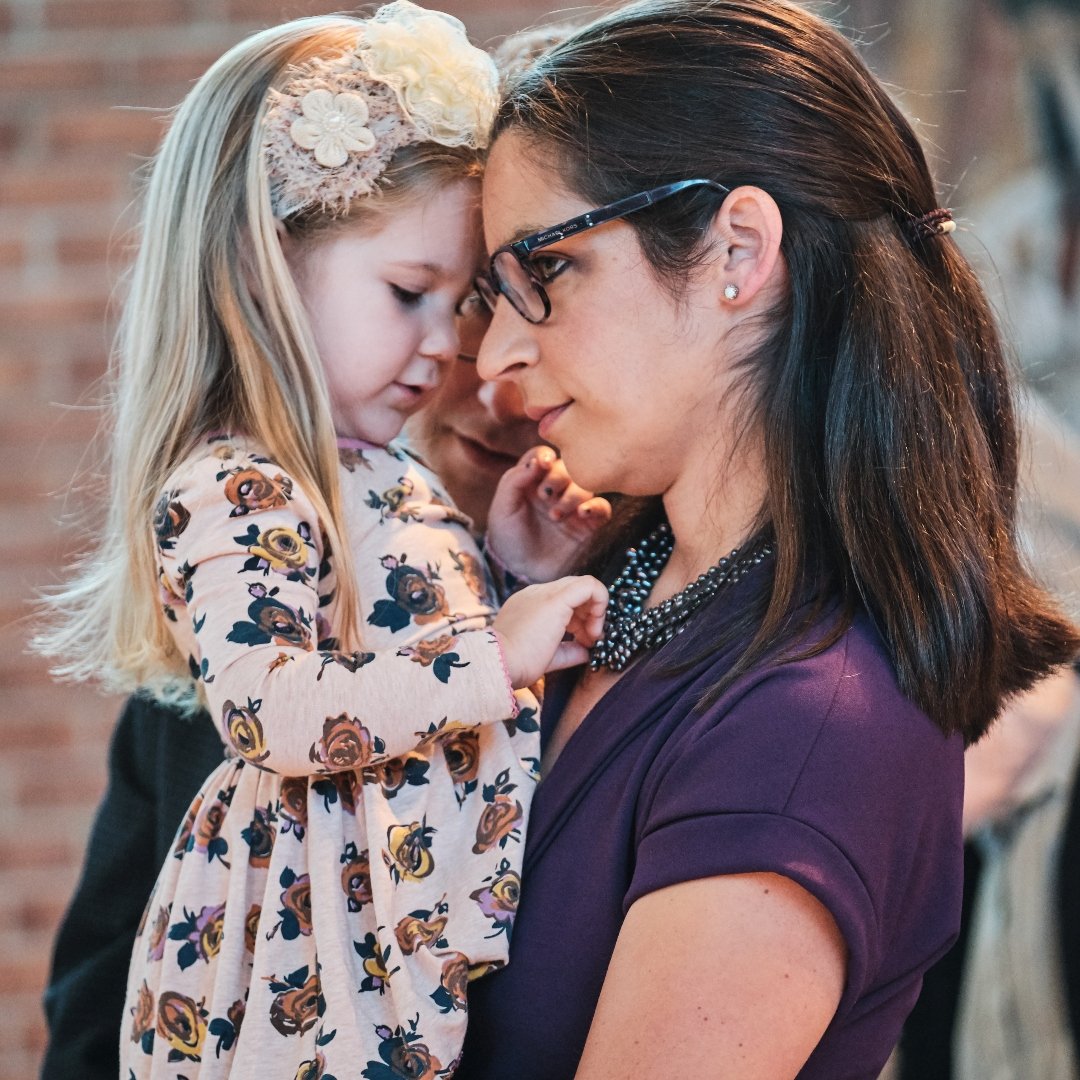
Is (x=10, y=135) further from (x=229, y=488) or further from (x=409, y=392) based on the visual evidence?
(x=229, y=488)

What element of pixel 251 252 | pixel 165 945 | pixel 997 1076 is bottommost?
pixel 997 1076

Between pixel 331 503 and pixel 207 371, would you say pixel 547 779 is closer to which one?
pixel 331 503

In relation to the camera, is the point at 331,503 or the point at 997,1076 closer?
the point at 331,503

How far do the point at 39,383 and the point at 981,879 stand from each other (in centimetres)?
218

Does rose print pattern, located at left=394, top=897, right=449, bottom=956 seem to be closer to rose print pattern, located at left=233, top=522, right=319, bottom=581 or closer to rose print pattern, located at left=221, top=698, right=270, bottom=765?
rose print pattern, located at left=221, top=698, right=270, bottom=765

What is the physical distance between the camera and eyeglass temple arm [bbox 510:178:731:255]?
4.16 feet

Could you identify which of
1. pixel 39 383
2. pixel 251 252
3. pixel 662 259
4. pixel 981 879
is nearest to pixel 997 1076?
pixel 981 879

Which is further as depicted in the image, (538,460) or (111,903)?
(111,903)

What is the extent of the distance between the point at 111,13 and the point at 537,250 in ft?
6.16

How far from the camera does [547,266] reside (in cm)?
135

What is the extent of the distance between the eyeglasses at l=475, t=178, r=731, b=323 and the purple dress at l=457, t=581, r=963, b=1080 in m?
0.37

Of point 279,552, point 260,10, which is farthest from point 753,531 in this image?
point 260,10

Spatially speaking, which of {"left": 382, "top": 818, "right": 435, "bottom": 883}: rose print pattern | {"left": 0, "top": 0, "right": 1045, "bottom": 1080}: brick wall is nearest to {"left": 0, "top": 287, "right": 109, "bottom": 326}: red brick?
{"left": 0, "top": 0, "right": 1045, "bottom": 1080}: brick wall

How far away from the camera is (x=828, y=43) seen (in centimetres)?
134
